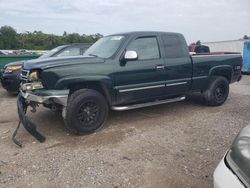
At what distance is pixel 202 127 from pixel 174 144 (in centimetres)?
116

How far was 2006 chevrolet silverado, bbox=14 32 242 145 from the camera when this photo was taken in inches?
205

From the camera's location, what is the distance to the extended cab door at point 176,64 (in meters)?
6.53

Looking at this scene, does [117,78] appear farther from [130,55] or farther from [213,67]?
[213,67]

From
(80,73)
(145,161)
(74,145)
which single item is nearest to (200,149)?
(145,161)

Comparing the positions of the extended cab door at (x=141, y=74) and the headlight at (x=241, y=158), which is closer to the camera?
the headlight at (x=241, y=158)

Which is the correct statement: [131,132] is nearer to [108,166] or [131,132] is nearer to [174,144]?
[174,144]

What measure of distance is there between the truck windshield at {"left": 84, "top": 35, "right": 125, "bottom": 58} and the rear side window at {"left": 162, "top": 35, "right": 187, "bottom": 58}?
106cm

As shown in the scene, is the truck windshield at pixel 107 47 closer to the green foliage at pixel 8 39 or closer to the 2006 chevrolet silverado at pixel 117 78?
the 2006 chevrolet silverado at pixel 117 78

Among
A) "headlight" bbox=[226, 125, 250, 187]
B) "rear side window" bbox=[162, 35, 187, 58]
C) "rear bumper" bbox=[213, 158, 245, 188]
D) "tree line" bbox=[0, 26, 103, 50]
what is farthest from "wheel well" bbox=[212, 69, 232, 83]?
"tree line" bbox=[0, 26, 103, 50]

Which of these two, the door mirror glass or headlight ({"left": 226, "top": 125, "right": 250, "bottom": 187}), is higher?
the door mirror glass

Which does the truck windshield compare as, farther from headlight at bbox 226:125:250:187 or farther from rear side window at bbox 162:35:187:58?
headlight at bbox 226:125:250:187

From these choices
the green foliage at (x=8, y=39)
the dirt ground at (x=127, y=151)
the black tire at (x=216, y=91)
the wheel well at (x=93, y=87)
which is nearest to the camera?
the dirt ground at (x=127, y=151)

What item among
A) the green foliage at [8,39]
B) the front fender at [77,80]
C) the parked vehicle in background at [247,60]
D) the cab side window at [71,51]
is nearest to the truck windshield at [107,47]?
the front fender at [77,80]

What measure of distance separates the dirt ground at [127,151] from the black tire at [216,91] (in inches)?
20.0
